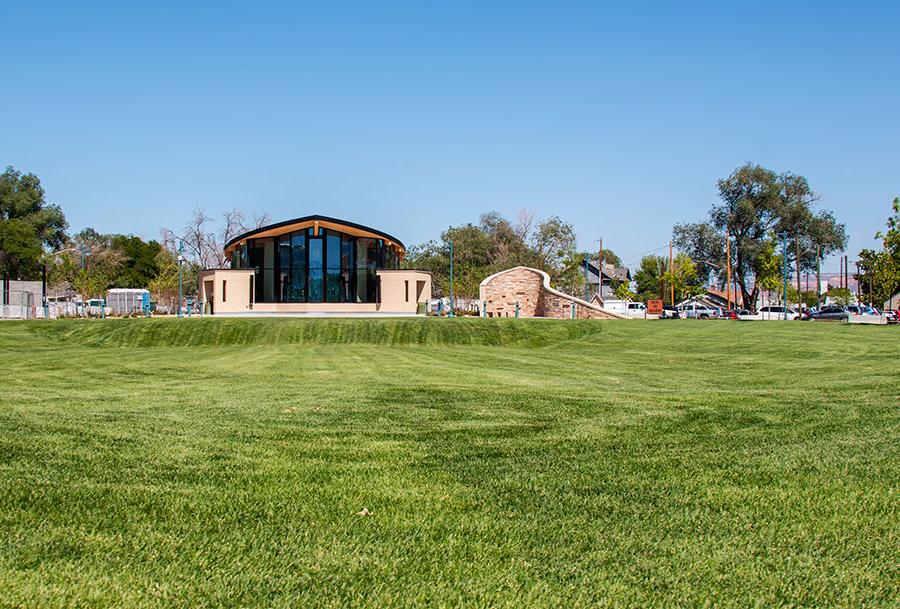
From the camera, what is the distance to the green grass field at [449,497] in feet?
10.2

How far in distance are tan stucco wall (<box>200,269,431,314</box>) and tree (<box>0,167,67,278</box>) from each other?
35462 millimetres

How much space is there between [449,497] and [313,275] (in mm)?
36430

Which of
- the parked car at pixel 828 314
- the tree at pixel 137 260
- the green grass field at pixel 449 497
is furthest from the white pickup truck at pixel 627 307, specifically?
the green grass field at pixel 449 497

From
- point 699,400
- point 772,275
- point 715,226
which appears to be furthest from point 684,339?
point 715,226

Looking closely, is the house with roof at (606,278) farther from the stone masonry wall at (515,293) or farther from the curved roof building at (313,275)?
the curved roof building at (313,275)

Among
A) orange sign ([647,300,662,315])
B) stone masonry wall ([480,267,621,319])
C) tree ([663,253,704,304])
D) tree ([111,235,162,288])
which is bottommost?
orange sign ([647,300,662,315])

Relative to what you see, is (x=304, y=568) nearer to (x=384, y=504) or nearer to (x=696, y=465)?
(x=384, y=504)

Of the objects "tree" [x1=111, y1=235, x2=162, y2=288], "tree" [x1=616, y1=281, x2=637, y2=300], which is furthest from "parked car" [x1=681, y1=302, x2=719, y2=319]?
"tree" [x1=111, y1=235, x2=162, y2=288]

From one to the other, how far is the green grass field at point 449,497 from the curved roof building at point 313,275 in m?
29.5

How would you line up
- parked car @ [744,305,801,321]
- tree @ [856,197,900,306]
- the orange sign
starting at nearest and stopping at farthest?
tree @ [856,197,900,306] → the orange sign → parked car @ [744,305,801,321]

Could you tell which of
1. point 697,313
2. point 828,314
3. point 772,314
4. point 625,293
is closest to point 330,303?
point 697,313

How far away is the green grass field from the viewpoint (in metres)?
3.10

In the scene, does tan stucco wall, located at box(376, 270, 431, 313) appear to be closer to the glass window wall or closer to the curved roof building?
the curved roof building

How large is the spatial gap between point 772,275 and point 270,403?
206 ft
